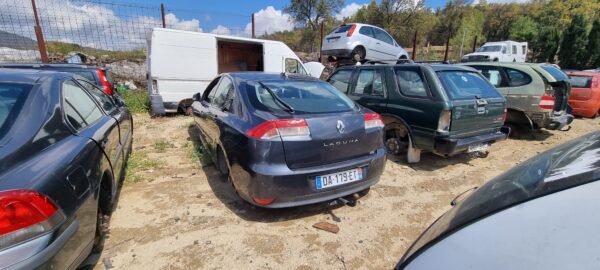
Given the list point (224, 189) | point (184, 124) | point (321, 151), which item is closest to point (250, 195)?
point (321, 151)

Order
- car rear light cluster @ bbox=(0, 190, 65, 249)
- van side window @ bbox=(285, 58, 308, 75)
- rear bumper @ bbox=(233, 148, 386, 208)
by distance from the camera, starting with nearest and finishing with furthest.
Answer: car rear light cluster @ bbox=(0, 190, 65, 249) → rear bumper @ bbox=(233, 148, 386, 208) → van side window @ bbox=(285, 58, 308, 75)

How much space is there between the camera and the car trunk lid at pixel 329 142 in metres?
2.62

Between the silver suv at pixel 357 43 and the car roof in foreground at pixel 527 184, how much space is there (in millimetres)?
9201

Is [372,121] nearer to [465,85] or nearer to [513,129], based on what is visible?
[465,85]

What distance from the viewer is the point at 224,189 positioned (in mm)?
3627

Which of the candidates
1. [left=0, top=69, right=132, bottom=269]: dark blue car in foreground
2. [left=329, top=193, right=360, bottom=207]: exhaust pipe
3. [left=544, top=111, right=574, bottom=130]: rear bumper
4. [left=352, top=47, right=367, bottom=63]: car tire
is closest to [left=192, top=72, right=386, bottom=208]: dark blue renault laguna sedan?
[left=329, top=193, right=360, bottom=207]: exhaust pipe

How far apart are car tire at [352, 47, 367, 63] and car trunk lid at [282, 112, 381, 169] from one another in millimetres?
7785

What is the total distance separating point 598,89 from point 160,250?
35.8 feet

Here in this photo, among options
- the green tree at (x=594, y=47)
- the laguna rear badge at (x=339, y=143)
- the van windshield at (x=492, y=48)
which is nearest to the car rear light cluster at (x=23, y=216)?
the laguna rear badge at (x=339, y=143)

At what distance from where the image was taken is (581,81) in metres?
7.75

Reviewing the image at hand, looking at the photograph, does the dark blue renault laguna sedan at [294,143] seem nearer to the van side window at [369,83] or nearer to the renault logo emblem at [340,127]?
the renault logo emblem at [340,127]

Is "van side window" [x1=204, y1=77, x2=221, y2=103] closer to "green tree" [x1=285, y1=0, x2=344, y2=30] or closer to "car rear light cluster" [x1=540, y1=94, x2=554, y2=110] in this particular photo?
"car rear light cluster" [x1=540, y1=94, x2=554, y2=110]

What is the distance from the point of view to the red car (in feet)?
25.2

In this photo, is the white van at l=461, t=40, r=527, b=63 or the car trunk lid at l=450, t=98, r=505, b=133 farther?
the white van at l=461, t=40, r=527, b=63
